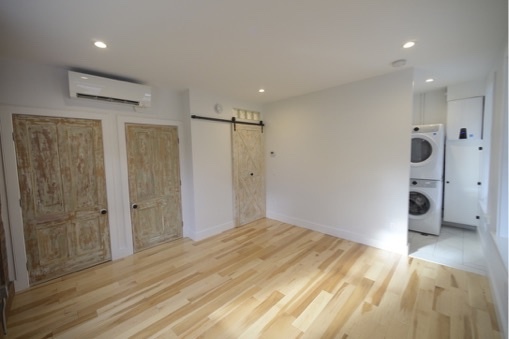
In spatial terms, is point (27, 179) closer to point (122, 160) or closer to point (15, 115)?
point (15, 115)

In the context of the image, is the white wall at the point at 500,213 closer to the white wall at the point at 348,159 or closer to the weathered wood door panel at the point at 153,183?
the white wall at the point at 348,159

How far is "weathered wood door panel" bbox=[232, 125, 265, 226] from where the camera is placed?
13.6 feet

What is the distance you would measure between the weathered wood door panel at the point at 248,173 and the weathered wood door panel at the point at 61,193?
2125mm

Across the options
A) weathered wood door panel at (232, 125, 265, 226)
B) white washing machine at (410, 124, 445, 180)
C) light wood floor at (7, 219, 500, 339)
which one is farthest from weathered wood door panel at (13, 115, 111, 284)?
white washing machine at (410, 124, 445, 180)

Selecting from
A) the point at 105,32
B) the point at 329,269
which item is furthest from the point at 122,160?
the point at 329,269

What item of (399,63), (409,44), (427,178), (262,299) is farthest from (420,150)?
(262,299)

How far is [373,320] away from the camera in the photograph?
1852 mm

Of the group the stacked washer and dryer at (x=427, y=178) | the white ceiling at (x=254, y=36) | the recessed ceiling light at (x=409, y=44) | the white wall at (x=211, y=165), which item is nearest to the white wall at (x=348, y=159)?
the white ceiling at (x=254, y=36)

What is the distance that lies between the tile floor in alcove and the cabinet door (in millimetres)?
294

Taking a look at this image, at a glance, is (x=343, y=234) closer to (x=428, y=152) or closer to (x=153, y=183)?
(x=428, y=152)

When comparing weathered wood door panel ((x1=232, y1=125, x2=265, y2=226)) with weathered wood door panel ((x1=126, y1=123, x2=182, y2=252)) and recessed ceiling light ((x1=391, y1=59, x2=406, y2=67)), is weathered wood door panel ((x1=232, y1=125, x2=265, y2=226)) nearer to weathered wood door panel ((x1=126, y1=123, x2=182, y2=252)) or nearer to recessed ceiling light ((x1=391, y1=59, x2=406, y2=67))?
weathered wood door panel ((x1=126, y1=123, x2=182, y2=252))

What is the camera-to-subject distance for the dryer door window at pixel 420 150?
3483mm

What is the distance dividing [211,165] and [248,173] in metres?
0.89

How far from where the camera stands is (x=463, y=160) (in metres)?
3.52
